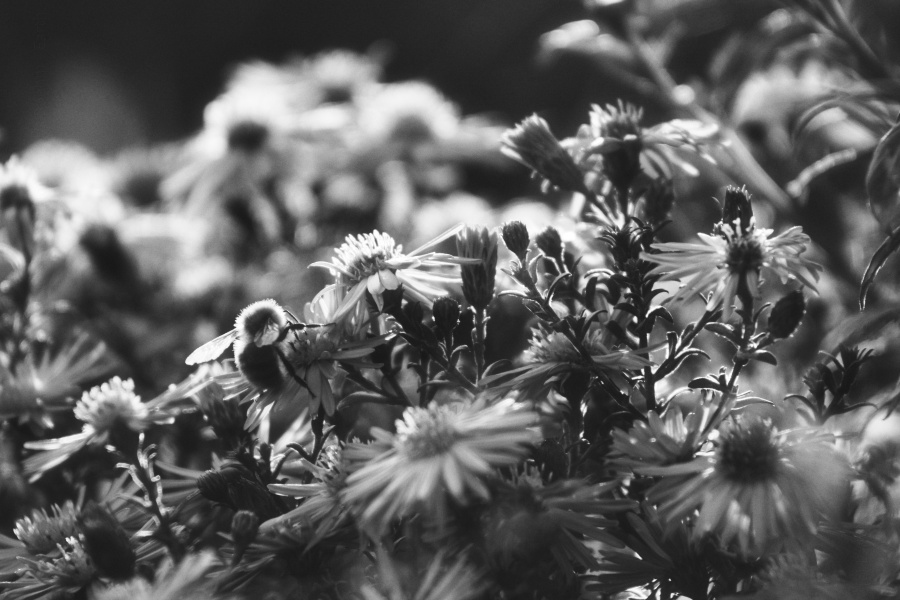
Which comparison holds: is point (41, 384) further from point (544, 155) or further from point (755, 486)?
point (755, 486)

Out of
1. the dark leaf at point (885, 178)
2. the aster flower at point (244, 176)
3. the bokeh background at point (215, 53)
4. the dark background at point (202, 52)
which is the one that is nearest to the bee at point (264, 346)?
the dark leaf at point (885, 178)

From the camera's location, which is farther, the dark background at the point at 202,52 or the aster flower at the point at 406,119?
the dark background at the point at 202,52

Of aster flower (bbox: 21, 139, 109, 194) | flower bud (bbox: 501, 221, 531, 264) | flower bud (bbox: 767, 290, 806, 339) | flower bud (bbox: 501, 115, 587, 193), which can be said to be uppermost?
aster flower (bbox: 21, 139, 109, 194)

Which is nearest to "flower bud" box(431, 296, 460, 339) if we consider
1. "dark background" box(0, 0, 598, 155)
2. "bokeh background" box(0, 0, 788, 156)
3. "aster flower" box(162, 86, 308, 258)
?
"aster flower" box(162, 86, 308, 258)

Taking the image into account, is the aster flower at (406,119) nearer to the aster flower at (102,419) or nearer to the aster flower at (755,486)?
the aster flower at (102,419)

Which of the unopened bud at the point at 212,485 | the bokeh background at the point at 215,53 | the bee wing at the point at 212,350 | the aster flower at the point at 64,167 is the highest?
the bokeh background at the point at 215,53

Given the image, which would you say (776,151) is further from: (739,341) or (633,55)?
(739,341)

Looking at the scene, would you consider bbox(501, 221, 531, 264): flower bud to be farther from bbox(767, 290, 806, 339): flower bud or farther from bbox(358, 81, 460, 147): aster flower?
bbox(358, 81, 460, 147): aster flower
